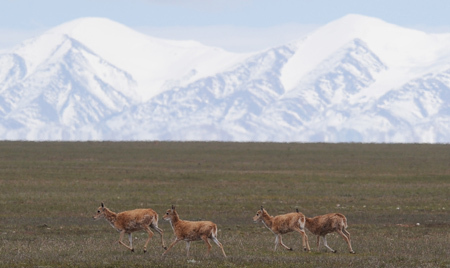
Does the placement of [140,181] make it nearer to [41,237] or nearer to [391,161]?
[41,237]

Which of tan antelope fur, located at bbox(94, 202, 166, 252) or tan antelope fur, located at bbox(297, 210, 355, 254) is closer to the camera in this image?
tan antelope fur, located at bbox(94, 202, 166, 252)

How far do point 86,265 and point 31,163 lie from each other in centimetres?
4805

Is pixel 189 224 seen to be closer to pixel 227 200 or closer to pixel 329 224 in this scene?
pixel 329 224

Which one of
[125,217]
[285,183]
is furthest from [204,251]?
[285,183]

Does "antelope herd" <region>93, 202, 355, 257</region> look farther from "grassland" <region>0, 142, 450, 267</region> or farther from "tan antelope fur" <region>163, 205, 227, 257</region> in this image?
"grassland" <region>0, 142, 450, 267</region>

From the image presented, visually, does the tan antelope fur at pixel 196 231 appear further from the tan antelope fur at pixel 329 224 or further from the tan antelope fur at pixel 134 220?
the tan antelope fur at pixel 329 224

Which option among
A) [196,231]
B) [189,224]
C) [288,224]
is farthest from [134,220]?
[288,224]

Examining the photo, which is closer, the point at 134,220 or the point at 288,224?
the point at 134,220

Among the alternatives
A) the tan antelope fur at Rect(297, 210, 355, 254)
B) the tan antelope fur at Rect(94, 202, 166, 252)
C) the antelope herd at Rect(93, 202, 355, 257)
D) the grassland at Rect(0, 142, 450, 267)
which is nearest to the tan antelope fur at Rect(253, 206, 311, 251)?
the antelope herd at Rect(93, 202, 355, 257)

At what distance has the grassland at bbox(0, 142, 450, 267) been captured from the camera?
21.5 m

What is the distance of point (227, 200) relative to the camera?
40.1 m

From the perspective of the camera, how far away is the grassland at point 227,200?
70.5 ft

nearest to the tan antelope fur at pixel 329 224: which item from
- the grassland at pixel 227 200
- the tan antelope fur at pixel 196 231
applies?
the grassland at pixel 227 200

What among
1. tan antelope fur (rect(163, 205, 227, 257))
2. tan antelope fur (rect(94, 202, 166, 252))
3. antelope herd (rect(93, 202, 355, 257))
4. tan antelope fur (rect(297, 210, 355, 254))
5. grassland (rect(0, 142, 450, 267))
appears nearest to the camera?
tan antelope fur (rect(163, 205, 227, 257))
